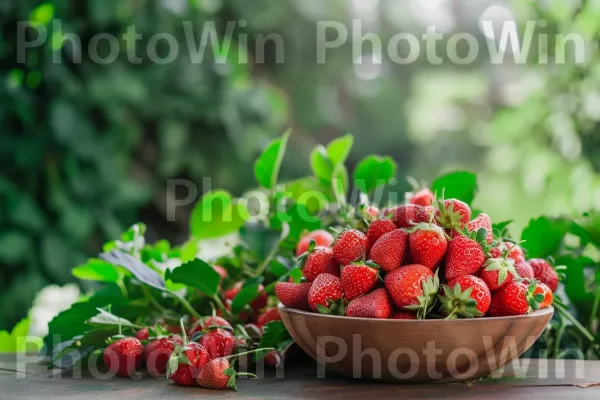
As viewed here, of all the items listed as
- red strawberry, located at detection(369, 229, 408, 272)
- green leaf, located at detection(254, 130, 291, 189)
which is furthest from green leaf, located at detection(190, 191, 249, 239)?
red strawberry, located at detection(369, 229, 408, 272)

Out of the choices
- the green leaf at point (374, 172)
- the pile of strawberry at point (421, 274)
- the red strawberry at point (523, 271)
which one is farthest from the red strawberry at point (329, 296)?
the green leaf at point (374, 172)

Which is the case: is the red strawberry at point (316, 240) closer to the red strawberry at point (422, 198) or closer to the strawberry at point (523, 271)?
the red strawberry at point (422, 198)

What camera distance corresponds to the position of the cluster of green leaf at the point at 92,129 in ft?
8.86

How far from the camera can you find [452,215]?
0.81m

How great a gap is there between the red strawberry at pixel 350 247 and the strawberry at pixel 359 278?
0.02 m

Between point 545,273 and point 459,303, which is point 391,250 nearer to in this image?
point 459,303

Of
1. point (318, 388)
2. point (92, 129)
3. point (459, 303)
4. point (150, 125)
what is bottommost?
point (318, 388)

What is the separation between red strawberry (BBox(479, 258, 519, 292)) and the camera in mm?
783

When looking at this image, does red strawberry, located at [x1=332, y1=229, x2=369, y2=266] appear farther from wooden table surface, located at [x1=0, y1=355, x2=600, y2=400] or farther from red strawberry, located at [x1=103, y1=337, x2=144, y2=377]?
red strawberry, located at [x1=103, y1=337, x2=144, y2=377]

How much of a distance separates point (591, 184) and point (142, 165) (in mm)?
2128

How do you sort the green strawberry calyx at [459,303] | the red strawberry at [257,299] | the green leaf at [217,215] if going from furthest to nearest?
the green leaf at [217,215] < the red strawberry at [257,299] < the green strawberry calyx at [459,303]

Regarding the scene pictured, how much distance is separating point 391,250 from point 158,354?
33 centimetres

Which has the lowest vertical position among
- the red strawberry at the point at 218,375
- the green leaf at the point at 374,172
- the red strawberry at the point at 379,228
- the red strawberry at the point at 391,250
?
the red strawberry at the point at 218,375

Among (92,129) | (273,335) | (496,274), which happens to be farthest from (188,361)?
(92,129)
